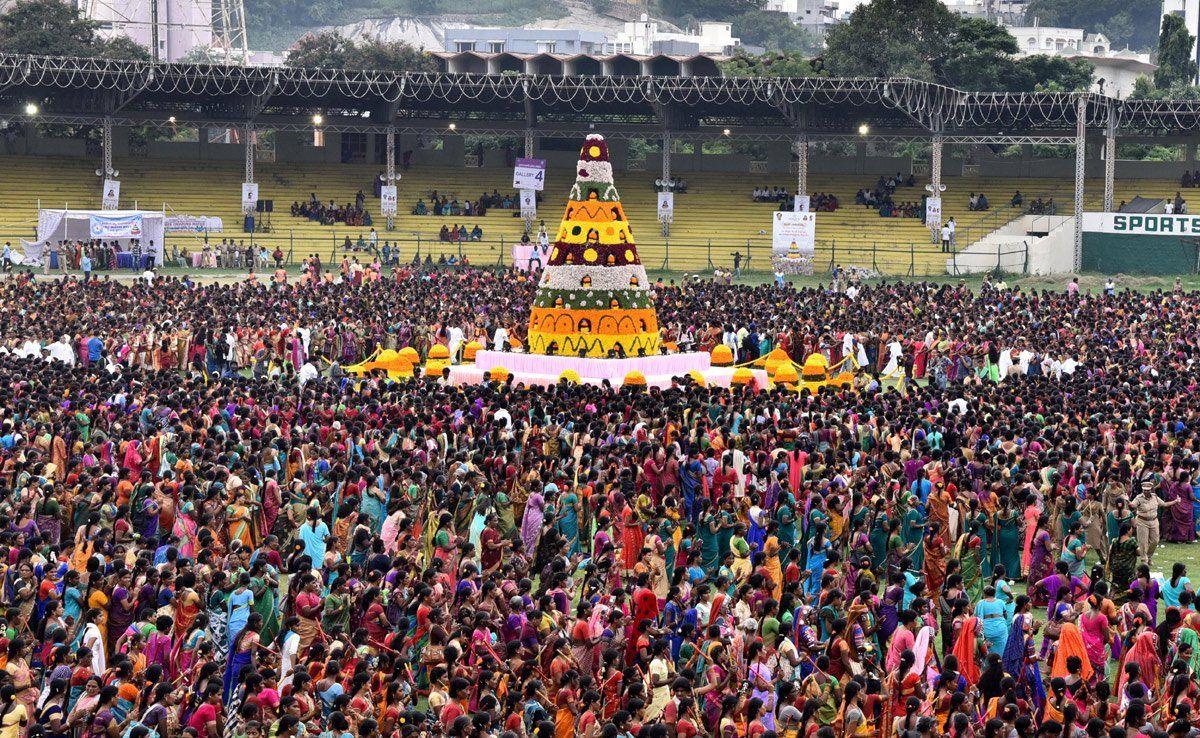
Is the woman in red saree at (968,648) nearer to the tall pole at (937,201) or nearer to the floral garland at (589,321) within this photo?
the floral garland at (589,321)

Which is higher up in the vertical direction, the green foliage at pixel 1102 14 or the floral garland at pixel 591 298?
the green foliage at pixel 1102 14

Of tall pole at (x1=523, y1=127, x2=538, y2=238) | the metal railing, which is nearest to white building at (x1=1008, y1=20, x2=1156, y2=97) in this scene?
tall pole at (x1=523, y1=127, x2=538, y2=238)

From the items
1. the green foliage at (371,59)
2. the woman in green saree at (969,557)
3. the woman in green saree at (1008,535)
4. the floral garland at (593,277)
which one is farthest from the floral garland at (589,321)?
the green foliage at (371,59)

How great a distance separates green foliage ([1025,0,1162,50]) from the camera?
112938 mm

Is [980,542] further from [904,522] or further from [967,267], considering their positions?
[967,267]

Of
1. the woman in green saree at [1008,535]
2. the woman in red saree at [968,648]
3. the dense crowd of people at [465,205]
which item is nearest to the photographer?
the woman in red saree at [968,648]

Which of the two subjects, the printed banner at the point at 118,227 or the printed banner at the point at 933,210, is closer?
the printed banner at the point at 118,227

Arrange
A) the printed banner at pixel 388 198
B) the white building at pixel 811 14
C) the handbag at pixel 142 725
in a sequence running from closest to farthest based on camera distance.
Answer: the handbag at pixel 142 725 < the printed banner at pixel 388 198 < the white building at pixel 811 14

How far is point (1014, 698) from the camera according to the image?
11.4 metres

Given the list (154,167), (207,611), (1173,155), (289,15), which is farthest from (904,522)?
(289,15)

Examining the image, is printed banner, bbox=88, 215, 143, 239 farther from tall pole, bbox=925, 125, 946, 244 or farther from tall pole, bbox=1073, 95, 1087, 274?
tall pole, bbox=1073, 95, 1087, 274

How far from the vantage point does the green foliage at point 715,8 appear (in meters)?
119

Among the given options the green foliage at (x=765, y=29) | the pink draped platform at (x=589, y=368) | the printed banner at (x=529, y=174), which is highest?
the green foliage at (x=765, y=29)

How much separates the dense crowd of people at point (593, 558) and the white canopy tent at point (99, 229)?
17183 millimetres
